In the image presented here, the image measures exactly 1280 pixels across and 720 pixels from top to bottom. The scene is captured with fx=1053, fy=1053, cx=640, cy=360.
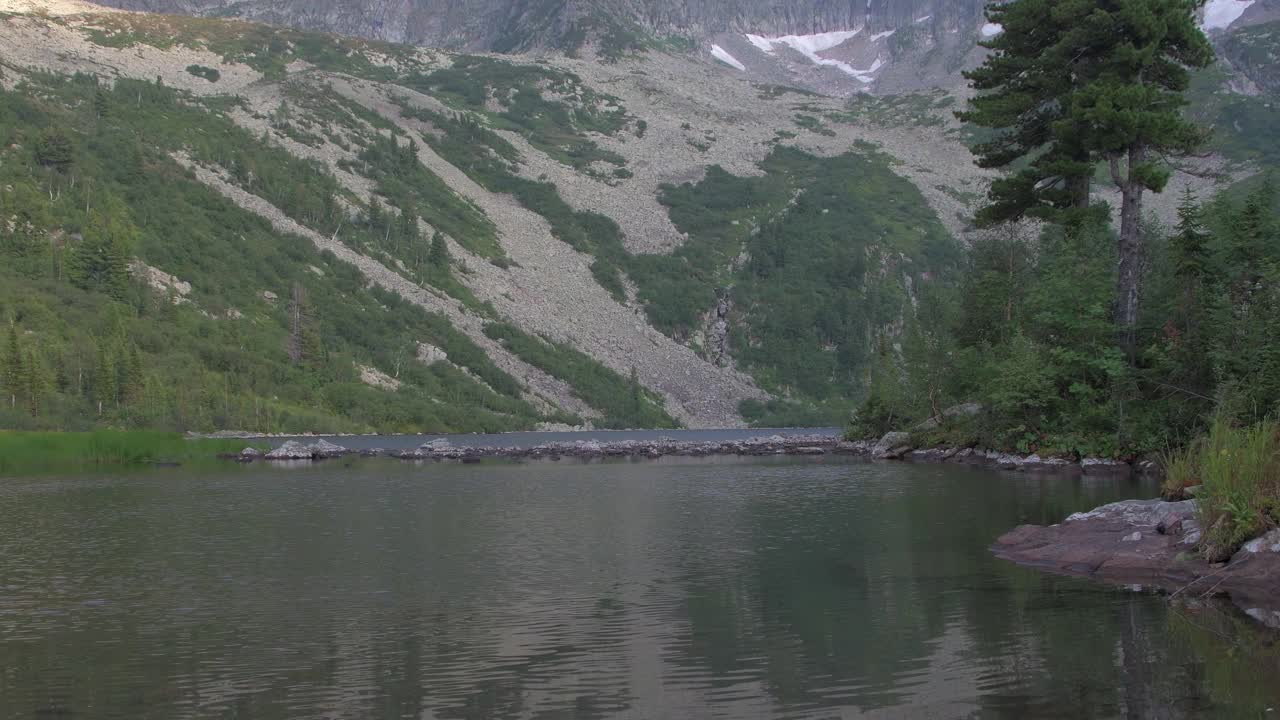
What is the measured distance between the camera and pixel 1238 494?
22094 mm

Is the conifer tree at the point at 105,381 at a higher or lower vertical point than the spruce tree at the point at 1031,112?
lower

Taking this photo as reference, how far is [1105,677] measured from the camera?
51.1 feet

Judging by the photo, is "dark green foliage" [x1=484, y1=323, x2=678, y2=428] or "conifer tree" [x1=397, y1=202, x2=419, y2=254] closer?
"dark green foliage" [x1=484, y1=323, x2=678, y2=428]

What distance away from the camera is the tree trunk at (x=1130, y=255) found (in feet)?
177

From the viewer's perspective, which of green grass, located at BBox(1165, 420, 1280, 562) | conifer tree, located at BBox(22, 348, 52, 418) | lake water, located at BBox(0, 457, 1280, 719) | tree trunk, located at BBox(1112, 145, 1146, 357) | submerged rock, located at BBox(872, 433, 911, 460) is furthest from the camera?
conifer tree, located at BBox(22, 348, 52, 418)

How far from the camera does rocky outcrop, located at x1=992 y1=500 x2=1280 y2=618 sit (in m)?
21.0

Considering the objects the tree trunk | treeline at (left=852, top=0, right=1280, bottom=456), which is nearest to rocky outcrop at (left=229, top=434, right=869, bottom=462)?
treeline at (left=852, top=0, right=1280, bottom=456)

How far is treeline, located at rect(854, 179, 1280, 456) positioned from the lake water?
461 inches

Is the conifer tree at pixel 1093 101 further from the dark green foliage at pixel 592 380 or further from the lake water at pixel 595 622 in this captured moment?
the dark green foliage at pixel 592 380

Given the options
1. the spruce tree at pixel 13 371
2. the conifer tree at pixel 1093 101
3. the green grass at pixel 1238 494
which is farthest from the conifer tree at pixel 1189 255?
the spruce tree at pixel 13 371

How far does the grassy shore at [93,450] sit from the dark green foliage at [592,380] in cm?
8535

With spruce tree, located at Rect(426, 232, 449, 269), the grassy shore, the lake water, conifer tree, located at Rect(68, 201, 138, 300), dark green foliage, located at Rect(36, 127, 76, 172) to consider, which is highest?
dark green foliage, located at Rect(36, 127, 76, 172)

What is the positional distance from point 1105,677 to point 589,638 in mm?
8709

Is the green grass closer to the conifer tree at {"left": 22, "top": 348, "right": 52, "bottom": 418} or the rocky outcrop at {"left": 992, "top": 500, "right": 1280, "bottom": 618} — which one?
the rocky outcrop at {"left": 992, "top": 500, "right": 1280, "bottom": 618}
